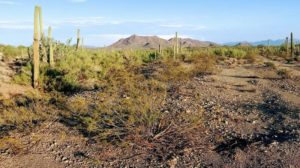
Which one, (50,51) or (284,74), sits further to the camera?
(50,51)

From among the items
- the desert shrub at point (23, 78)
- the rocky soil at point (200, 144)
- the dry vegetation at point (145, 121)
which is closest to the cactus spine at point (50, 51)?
the desert shrub at point (23, 78)

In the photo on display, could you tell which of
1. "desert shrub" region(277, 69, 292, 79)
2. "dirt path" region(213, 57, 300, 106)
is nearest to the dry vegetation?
"dirt path" region(213, 57, 300, 106)

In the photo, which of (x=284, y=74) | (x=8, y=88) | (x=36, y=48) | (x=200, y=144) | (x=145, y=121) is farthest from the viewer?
(x=284, y=74)

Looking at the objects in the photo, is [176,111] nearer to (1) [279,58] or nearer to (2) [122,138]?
(2) [122,138]

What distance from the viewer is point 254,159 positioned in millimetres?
7902

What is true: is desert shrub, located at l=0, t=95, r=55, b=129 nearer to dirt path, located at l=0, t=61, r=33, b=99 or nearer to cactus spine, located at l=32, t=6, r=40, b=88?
dirt path, located at l=0, t=61, r=33, b=99

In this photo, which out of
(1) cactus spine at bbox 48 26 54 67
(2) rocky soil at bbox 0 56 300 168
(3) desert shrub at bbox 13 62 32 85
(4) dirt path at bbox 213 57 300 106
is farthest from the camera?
(1) cactus spine at bbox 48 26 54 67

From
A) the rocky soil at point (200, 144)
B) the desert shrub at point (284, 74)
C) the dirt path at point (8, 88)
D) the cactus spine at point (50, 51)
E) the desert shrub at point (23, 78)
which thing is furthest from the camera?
the cactus spine at point (50, 51)

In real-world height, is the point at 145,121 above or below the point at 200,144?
above

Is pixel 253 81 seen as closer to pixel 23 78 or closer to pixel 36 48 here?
pixel 36 48

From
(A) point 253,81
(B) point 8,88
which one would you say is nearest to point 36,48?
(B) point 8,88

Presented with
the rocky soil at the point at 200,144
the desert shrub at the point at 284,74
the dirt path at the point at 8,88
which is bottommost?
the rocky soil at the point at 200,144

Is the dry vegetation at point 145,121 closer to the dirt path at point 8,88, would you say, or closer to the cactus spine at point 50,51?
the dirt path at point 8,88

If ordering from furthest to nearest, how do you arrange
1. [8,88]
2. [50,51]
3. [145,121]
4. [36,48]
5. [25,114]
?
[50,51]
[36,48]
[8,88]
[25,114]
[145,121]
